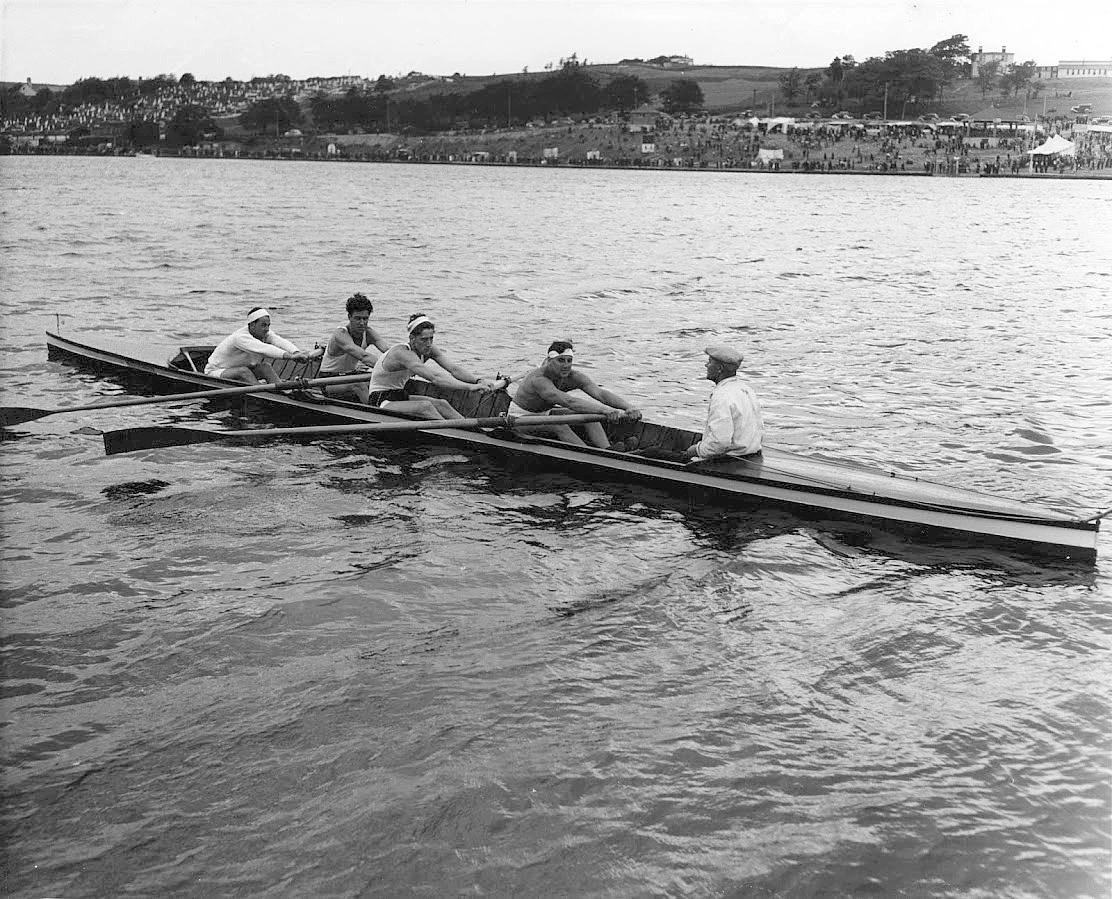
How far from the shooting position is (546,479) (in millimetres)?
15672

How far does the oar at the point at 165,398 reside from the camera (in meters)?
17.2

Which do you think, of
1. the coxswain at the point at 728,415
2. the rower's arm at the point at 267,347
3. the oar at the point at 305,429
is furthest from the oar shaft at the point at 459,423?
the rower's arm at the point at 267,347

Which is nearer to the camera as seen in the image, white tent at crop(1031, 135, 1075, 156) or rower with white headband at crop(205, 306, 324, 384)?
rower with white headband at crop(205, 306, 324, 384)

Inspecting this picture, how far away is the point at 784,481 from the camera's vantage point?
13578 millimetres

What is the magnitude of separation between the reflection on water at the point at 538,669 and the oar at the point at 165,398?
0.49 m

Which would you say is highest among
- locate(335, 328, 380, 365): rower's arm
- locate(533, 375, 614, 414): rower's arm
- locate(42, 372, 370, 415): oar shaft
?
locate(335, 328, 380, 365): rower's arm

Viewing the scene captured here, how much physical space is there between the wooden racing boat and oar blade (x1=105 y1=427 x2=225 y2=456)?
2.33m

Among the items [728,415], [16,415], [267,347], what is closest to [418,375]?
[267,347]

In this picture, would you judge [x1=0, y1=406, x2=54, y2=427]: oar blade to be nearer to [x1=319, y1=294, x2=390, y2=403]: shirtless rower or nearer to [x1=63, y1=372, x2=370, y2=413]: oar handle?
[x1=63, y1=372, x2=370, y2=413]: oar handle

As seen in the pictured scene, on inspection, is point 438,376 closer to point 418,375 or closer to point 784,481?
point 418,375

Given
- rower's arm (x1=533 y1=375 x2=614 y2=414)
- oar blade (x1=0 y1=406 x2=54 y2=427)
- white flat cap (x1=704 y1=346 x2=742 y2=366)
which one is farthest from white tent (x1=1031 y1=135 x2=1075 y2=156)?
oar blade (x1=0 y1=406 x2=54 y2=427)

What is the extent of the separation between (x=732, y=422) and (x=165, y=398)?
9.53 metres

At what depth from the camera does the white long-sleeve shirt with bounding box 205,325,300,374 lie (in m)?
18.4

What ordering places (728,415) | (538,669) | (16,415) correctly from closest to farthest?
1. (538,669)
2. (728,415)
3. (16,415)
